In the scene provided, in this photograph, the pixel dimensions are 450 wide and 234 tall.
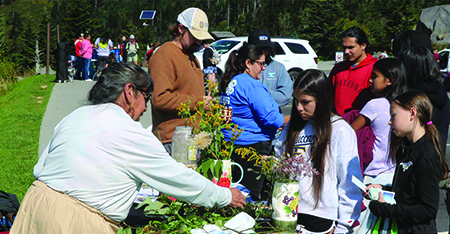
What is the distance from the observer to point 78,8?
4750 cm

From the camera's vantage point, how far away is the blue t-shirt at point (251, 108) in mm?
3449

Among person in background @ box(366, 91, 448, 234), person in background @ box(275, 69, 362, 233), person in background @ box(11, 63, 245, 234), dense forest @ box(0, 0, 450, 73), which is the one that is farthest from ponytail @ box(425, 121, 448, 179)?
dense forest @ box(0, 0, 450, 73)

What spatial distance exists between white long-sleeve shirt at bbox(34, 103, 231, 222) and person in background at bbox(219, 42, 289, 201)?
1.39 metres

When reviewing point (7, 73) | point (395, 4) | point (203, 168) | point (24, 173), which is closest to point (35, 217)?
point (203, 168)

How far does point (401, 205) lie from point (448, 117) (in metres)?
1.77

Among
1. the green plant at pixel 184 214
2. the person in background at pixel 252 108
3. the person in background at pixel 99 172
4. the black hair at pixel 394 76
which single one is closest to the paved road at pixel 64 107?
the black hair at pixel 394 76

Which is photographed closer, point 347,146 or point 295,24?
point 347,146

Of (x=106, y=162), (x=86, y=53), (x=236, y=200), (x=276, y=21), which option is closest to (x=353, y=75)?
(x=236, y=200)

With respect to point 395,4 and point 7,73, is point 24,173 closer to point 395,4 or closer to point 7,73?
point 7,73

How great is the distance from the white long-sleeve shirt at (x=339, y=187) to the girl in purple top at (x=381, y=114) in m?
0.80

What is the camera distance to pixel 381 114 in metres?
3.28

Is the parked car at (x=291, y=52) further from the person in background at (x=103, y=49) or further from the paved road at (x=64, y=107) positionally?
the person in background at (x=103, y=49)

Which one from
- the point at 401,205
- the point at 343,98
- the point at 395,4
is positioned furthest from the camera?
the point at 395,4

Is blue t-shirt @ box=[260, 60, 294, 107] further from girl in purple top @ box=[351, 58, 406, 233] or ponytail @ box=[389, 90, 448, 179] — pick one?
ponytail @ box=[389, 90, 448, 179]
